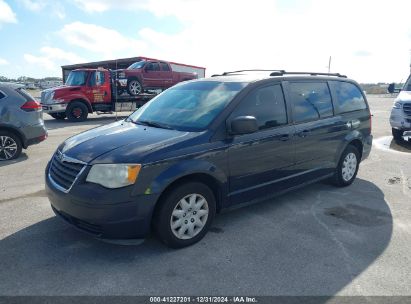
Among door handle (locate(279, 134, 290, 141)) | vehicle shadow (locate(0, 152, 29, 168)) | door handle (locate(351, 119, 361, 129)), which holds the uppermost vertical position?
door handle (locate(351, 119, 361, 129))

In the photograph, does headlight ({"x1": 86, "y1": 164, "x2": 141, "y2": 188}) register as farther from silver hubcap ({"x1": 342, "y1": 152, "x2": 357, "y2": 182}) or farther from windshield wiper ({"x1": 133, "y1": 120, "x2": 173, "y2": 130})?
silver hubcap ({"x1": 342, "y1": 152, "x2": 357, "y2": 182})

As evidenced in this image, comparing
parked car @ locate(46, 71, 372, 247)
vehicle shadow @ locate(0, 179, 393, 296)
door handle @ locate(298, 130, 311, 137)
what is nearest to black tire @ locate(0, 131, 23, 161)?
vehicle shadow @ locate(0, 179, 393, 296)

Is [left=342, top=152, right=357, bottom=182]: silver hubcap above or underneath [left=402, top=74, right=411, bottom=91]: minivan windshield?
underneath

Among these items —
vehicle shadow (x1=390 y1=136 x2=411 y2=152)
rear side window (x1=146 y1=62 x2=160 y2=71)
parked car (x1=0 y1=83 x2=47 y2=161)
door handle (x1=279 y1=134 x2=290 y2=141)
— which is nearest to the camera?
door handle (x1=279 y1=134 x2=290 y2=141)

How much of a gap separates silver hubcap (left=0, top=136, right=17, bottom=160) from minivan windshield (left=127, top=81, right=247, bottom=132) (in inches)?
164

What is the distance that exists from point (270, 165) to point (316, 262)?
1.33 metres

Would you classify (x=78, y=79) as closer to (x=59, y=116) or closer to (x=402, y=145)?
(x=59, y=116)

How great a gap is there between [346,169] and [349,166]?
10 centimetres

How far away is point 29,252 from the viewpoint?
3.55 metres

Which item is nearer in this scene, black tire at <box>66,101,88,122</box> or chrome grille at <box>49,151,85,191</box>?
chrome grille at <box>49,151,85,191</box>

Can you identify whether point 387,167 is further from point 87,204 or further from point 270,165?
point 87,204

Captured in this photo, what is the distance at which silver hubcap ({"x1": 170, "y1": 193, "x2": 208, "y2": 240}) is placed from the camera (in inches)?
141

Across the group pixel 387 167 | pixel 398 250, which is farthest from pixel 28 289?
pixel 387 167

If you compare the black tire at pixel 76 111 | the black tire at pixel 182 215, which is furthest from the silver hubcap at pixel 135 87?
the black tire at pixel 182 215
